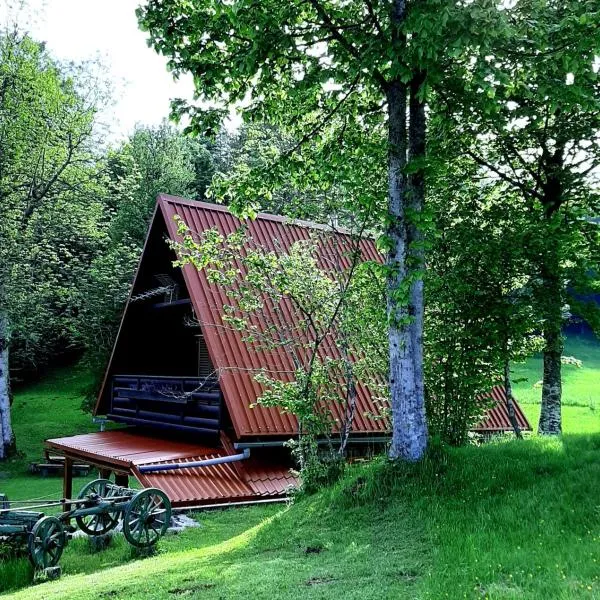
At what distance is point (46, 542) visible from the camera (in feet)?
31.6

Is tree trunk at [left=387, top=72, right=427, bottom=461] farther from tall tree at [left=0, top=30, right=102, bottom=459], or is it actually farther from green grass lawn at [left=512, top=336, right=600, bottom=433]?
tall tree at [left=0, top=30, right=102, bottom=459]

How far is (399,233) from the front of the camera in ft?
28.7

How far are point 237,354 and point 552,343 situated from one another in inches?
237

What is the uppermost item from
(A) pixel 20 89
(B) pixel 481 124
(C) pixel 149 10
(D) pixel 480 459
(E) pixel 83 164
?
(A) pixel 20 89

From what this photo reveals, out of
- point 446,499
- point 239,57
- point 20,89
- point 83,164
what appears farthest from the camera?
point 83,164

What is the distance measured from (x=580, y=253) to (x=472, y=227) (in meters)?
1.87

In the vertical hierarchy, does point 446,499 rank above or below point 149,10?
below

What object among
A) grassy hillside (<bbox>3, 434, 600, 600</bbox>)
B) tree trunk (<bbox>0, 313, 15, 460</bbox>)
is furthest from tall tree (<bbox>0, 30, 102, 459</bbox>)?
grassy hillside (<bbox>3, 434, 600, 600</bbox>)

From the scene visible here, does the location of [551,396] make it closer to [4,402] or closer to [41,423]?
[4,402]

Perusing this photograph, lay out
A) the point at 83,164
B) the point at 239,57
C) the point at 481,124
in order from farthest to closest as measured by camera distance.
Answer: the point at 83,164 → the point at 481,124 → the point at 239,57

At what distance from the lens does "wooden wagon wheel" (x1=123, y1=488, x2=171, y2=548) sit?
9.99 m

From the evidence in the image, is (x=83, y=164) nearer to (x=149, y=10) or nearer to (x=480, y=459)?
(x=149, y=10)

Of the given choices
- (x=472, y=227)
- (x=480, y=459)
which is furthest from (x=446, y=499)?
(x=472, y=227)

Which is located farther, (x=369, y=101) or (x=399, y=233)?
(x=369, y=101)
